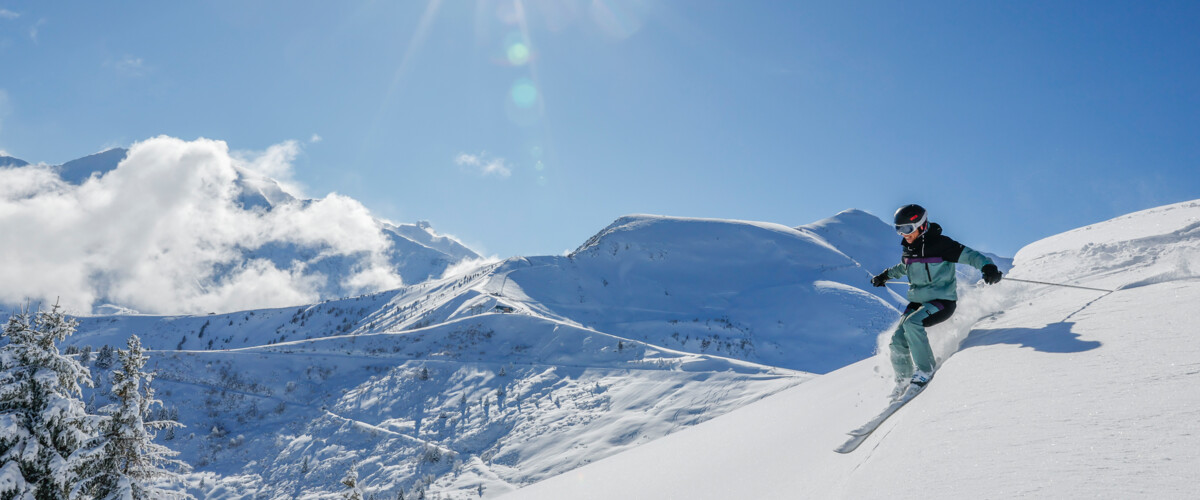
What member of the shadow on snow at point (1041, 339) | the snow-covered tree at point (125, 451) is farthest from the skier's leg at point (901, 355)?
the snow-covered tree at point (125, 451)

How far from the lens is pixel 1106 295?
15.3 feet

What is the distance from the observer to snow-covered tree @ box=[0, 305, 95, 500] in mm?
7871

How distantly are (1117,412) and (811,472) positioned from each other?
5.71 ft

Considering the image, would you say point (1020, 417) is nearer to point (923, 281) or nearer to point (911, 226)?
point (923, 281)

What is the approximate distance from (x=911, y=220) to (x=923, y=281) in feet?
1.97

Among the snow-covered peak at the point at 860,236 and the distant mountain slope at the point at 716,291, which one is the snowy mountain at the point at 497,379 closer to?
the distant mountain slope at the point at 716,291

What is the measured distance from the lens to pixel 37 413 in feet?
27.0

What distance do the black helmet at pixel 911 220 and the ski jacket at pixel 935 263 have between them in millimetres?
81

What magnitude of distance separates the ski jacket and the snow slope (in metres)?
0.41

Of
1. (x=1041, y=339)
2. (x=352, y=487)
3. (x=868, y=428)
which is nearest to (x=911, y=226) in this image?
(x=1041, y=339)

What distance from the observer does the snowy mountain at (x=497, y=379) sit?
31.5 metres

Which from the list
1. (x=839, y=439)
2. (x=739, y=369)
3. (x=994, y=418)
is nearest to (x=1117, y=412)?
(x=994, y=418)

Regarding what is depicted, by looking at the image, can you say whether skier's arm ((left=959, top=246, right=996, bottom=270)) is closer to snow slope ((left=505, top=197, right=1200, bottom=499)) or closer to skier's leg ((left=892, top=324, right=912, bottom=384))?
snow slope ((left=505, top=197, right=1200, bottom=499))

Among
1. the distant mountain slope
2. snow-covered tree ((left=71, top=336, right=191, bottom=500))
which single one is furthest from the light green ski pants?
the distant mountain slope
